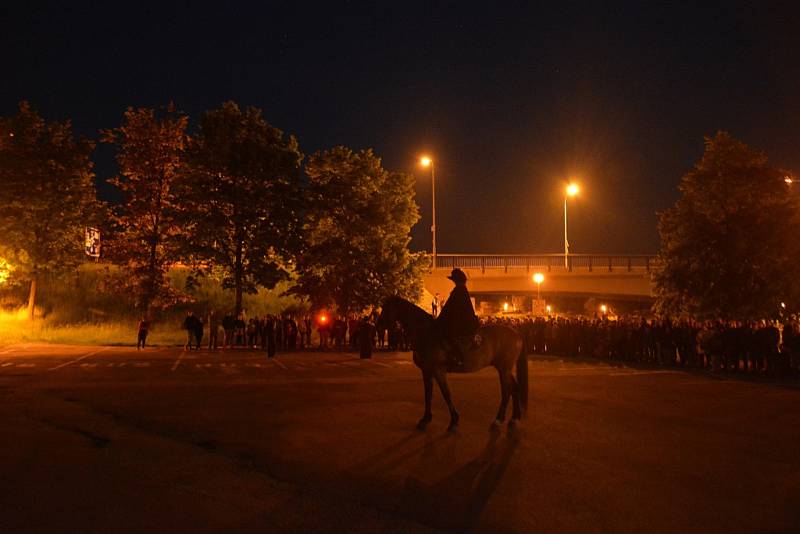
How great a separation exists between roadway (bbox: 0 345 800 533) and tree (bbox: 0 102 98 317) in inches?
1197

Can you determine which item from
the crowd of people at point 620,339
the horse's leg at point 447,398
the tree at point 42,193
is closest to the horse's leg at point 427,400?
the horse's leg at point 447,398

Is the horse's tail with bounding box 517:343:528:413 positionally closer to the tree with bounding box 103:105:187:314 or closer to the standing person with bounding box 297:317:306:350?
the standing person with bounding box 297:317:306:350

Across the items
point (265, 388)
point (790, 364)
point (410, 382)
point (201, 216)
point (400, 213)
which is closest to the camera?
point (265, 388)

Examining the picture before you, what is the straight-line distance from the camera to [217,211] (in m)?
42.5

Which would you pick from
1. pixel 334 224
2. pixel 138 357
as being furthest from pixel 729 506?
pixel 334 224

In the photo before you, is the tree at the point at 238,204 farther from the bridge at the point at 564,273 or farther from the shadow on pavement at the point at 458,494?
the shadow on pavement at the point at 458,494

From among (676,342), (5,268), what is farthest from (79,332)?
(676,342)

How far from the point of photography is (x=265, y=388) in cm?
1877

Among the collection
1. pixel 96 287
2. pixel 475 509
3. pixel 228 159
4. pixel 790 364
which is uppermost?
pixel 228 159

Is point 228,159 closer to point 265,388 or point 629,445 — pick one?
point 265,388

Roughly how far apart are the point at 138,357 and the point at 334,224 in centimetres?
1748

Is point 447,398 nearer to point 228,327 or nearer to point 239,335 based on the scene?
point 228,327

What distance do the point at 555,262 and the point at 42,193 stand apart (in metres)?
38.8

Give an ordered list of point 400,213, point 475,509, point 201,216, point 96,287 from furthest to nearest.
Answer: point 96,287 < point 400,213 < point 201,216 < point 475,509
